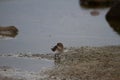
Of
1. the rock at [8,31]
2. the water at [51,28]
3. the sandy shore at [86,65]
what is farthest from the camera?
the rock at [8,31]

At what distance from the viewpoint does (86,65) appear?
22.0 meters

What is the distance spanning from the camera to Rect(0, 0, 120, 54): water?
2867 centimetres

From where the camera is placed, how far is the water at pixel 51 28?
94.1 ft

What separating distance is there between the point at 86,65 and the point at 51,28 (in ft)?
46.6

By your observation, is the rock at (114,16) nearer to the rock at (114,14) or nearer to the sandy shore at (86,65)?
the rock at (114,14)

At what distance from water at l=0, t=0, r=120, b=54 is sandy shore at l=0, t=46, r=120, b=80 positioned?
7.09 ft

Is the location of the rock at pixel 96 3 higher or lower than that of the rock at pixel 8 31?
higher

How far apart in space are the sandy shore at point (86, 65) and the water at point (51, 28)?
2162 mm

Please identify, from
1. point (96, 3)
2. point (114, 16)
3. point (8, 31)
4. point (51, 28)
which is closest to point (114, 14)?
point (114, 16)

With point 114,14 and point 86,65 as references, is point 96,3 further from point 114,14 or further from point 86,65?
point 86,65

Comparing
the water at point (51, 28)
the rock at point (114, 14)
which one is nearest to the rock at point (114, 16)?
the rock at point (114, 14)

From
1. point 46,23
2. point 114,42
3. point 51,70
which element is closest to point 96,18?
point 46,23

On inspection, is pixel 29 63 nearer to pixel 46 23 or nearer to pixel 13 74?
pixel 13 74

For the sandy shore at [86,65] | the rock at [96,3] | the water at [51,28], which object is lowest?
the sandy shore at [86,65]
